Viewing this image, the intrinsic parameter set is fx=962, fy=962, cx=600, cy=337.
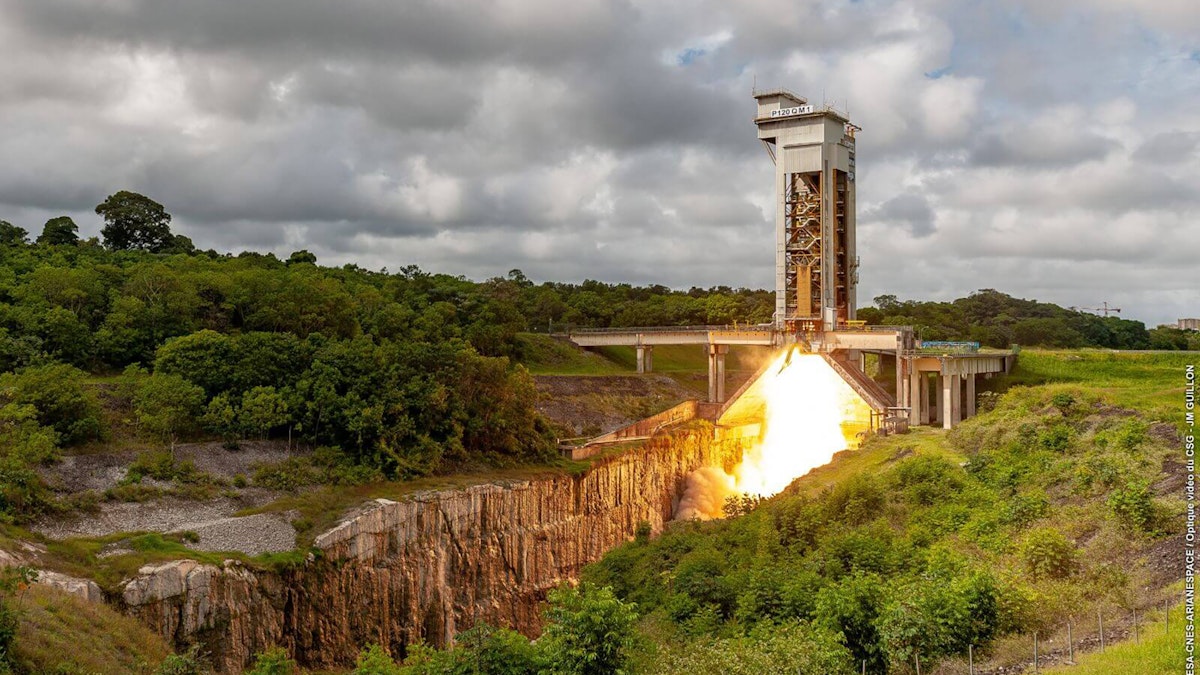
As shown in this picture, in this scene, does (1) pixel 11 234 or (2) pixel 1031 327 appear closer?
(1) pixel 11 234

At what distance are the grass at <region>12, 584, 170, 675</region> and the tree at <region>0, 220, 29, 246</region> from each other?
2585 inches

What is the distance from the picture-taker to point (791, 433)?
86.1 m

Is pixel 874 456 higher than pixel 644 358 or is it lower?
lower

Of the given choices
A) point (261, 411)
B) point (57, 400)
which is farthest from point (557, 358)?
point (57, 400)

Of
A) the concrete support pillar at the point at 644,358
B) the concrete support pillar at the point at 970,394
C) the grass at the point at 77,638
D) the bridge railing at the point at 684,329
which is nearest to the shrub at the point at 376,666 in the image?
the grass at the point at 77,638

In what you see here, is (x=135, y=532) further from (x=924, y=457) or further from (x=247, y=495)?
(x=924, y=457)

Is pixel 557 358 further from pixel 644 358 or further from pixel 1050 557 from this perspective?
pixel 1050 557

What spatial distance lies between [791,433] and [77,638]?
6444 cm

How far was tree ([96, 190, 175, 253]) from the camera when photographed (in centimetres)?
10100

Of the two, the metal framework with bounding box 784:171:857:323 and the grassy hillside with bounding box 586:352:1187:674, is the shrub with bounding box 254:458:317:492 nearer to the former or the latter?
the grassy hillside with bounding box 586:352:1187:674

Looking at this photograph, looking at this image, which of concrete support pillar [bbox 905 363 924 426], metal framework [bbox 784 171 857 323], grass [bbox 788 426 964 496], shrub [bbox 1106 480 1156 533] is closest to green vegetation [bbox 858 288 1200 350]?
metal framework [bbox 784 171 857 323]

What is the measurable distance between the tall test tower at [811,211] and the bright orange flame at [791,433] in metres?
4.96

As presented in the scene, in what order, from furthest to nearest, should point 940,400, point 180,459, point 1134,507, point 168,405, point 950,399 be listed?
point 940,400 < point 950,399 < point 168,405 < point 180,459 < point 1134,507

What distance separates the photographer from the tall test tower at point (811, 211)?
89.2m
